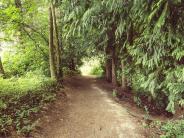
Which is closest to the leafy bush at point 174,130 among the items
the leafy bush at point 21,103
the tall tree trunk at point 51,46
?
the leafy bush at point 21,103

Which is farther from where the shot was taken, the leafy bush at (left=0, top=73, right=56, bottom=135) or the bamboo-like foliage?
the leafy bush at (left=0, top=73, right=56, bottom=135)

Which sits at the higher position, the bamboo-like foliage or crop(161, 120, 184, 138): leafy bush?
the bamboo-like foliage

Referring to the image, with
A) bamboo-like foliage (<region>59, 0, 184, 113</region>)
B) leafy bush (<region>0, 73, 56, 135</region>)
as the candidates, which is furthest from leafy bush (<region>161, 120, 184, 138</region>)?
leafy bush (<region>0, 73, 56, 135</region>)

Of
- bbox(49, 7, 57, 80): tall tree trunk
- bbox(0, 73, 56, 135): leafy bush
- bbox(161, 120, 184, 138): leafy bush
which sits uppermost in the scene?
bbox(49, 7, 57, 80): tall tree trunk

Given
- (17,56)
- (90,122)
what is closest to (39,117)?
(90,122)

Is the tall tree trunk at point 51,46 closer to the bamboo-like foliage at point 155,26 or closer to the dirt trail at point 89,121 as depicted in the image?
the dirt trail at point 89,121

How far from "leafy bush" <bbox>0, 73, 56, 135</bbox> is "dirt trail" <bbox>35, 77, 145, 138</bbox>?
19.8 inches

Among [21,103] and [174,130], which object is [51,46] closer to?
[21,103]

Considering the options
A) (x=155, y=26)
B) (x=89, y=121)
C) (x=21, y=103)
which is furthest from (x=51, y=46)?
(x=155, y=26)

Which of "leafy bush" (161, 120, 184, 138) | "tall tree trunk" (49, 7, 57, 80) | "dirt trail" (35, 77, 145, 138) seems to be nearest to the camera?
"leafy bush" (161, 120, 184, 138)

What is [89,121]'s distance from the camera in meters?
9.00

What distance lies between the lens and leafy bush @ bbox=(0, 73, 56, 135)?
6.72 meters

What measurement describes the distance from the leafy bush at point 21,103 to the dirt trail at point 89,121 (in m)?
0.50

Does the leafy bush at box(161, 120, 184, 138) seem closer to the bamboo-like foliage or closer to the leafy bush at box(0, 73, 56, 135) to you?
the bamboo-like foliage
